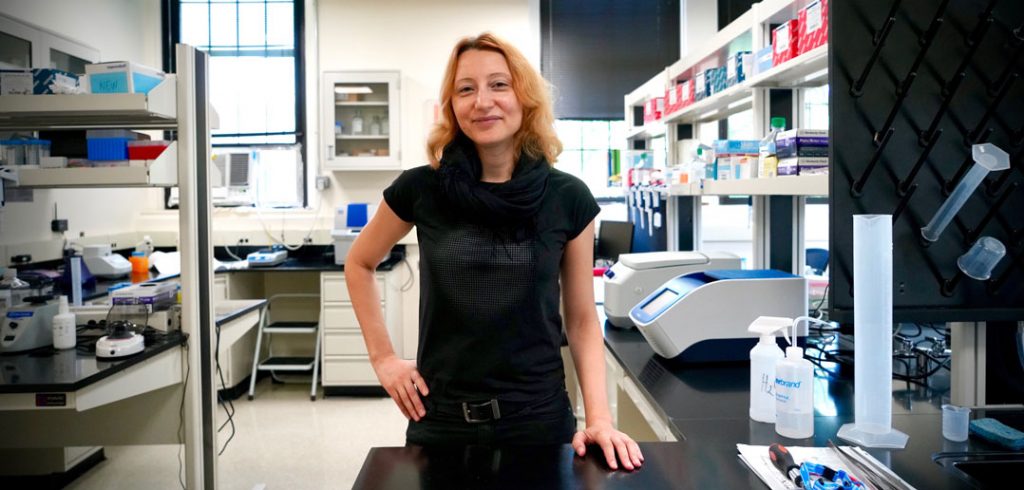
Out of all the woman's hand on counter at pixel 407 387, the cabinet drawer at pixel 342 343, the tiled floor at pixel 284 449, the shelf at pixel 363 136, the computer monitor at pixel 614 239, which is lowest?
the tiled floor at pixel 284 449

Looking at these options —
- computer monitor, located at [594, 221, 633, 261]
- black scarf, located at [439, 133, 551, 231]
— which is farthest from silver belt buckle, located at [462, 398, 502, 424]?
computer monitor, located at [594, 221, 633, 261]

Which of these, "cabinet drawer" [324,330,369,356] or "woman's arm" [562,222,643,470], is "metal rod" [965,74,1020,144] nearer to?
"woman's arm" [562,222,643,470]

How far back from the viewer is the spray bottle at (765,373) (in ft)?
4.29

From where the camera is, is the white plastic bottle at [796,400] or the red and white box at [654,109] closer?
the white plastic bottle at [796,400]

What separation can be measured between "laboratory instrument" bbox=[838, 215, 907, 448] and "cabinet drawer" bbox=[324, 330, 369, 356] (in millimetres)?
3407

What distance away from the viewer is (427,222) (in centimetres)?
136

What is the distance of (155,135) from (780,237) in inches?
177

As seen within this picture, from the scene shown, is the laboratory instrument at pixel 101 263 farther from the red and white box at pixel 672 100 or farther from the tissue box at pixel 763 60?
the tissue box at pixel 763 60

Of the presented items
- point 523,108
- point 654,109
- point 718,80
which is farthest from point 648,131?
point 523,108

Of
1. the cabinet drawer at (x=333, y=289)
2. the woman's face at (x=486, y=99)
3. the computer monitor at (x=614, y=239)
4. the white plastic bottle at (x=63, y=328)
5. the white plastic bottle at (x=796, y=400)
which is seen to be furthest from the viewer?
the cabinet drawer at (x=333, y=289)

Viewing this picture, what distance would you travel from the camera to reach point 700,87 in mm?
2541

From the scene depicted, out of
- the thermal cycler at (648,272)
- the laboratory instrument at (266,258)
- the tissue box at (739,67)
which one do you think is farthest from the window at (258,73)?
the tissue box at (739,67)

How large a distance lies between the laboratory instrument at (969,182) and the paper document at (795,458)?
39cm

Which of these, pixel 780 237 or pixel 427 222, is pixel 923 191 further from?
pixel 780 237
